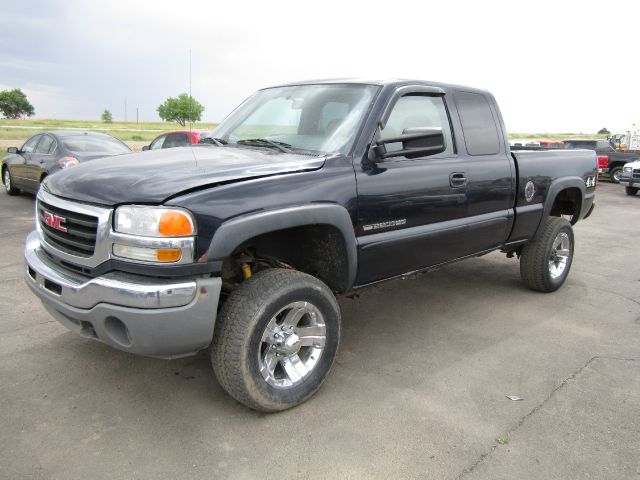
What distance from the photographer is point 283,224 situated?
2.93 m

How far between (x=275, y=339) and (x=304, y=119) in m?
1.62

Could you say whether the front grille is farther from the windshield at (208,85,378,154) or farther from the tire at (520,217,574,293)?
the tire at (520,217,574,293)

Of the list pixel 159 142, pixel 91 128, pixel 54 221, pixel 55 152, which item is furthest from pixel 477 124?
pixel 91 128

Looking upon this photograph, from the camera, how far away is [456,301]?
518cm

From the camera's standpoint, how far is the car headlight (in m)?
2.60

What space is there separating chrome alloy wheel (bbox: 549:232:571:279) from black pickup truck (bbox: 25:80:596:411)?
1220 millimetres

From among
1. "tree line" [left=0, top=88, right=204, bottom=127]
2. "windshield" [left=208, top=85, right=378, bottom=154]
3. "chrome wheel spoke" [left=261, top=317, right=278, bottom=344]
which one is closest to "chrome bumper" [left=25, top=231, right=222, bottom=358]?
"chrome wheel spoke" [left=261, top=317, right=278, bottom=344]

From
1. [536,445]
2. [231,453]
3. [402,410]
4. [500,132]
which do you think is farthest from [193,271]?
[500,132]

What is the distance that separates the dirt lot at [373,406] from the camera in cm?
264

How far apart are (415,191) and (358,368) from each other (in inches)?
50.5

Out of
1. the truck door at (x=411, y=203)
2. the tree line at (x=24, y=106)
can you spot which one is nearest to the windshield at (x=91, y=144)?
the truck door at (x=411, y=203)

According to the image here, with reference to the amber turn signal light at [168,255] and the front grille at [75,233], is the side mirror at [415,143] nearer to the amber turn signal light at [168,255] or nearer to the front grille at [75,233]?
the amber turn signal light at [168,255]

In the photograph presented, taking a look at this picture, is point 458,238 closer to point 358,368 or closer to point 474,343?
point 474,343

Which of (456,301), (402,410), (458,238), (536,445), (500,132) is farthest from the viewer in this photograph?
(456,301)
